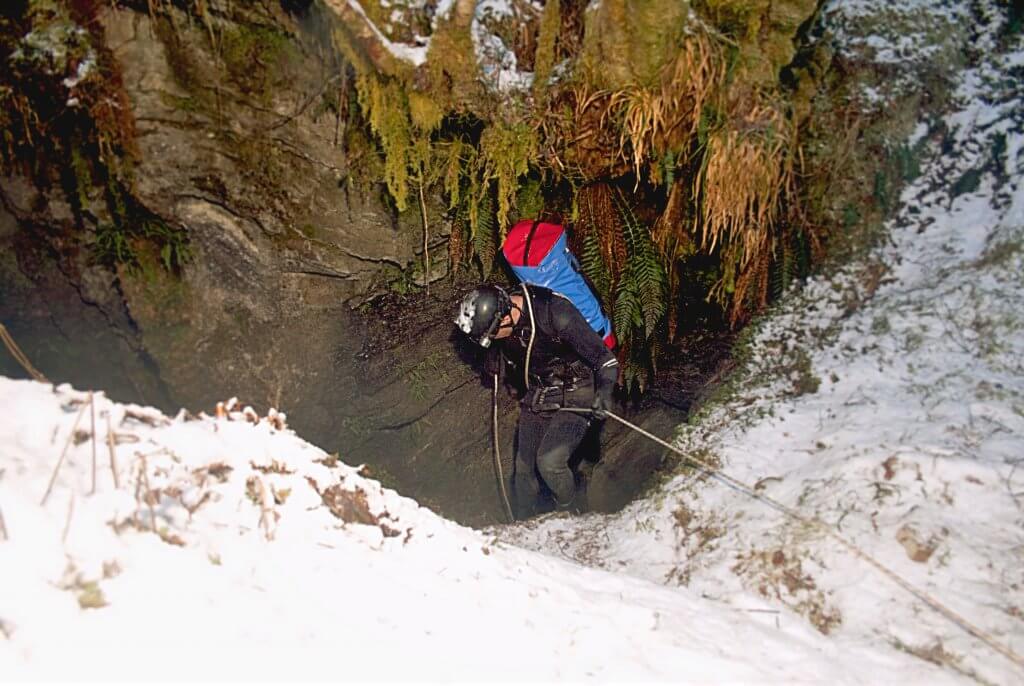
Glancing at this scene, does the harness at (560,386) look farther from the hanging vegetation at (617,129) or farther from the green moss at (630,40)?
the green moss at (630,40)

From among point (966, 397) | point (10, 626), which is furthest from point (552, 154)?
point (10, 626)

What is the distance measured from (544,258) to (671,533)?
2.12m

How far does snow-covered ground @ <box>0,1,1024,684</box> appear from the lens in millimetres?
2285

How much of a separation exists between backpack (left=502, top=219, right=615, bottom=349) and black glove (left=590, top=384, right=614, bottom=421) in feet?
1.81

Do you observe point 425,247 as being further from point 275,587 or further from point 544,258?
point 275,587

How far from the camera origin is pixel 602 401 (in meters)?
4.86

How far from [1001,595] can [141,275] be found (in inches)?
208

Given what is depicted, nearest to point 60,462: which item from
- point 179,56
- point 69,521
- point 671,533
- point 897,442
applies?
point 69,521

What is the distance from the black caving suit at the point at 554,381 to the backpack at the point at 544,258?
0.12m

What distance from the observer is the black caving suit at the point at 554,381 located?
484 centimetres

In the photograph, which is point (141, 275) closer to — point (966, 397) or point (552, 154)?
point (552, 154)

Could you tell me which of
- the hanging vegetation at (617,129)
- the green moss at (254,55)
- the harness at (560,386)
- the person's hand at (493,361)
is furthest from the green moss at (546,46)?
the harness at (560,386)

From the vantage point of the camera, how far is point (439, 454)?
19.2 feet

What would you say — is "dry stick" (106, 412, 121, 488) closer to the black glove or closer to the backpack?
the backpack
